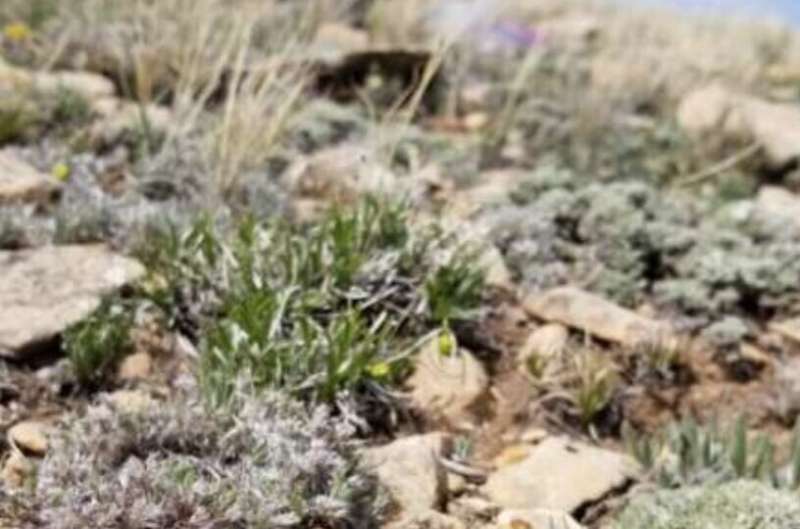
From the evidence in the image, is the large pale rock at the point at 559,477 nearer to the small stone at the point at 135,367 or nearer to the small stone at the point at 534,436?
the small stone at the point at 534,436

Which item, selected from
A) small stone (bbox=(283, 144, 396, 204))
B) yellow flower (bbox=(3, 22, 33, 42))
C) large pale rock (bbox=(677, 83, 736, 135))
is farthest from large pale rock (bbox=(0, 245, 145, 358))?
large pale rock (bbox=(677, 83, 736, 135))

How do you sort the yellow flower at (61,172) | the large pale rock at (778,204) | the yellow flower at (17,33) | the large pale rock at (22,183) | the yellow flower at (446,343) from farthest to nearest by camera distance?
1. the yellow flower at (17,33)
2. the large pale rock at (778,204)
3. the yellow flower at (61,172)
4. the large pale rock at (22,183)
5. the yellow flower at (446,343)

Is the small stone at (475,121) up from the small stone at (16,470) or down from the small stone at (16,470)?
down

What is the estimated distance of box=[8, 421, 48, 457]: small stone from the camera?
3.17 meters

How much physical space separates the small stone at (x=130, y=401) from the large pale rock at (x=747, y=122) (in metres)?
4.52

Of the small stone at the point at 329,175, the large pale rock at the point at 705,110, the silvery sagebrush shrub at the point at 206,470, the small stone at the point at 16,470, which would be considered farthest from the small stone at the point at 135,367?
the large pale rock at the point at 705,110

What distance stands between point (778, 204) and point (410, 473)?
376 centimetres

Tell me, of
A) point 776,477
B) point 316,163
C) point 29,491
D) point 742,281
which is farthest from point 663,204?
point 29,491

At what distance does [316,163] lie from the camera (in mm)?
5445

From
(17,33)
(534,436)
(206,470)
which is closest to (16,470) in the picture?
(206,470)

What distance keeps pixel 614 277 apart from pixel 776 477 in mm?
1366

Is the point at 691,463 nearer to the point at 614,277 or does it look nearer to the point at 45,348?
the point at 614,277

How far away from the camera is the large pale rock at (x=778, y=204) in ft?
18.2

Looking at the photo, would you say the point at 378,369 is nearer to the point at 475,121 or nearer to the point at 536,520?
the point at 536,520
